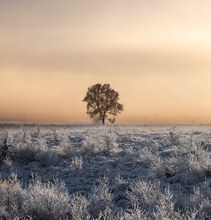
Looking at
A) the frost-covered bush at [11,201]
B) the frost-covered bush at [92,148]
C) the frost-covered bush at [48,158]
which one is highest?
the frost-covered bush at [92,148]

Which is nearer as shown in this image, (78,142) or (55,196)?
(55,196)

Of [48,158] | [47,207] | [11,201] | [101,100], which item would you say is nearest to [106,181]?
[47,207]

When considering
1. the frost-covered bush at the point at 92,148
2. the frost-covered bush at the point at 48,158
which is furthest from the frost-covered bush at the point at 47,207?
the frost-covered bush at the point at 92,148

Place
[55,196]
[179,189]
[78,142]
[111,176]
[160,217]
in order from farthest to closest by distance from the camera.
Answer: [78,142] → [111,176] → [179,189] → [55,196] → [160,217]

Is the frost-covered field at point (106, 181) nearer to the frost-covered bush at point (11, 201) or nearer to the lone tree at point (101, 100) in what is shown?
the frost-covered bush at point (11, 201)

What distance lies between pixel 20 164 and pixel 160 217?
32.7 ft

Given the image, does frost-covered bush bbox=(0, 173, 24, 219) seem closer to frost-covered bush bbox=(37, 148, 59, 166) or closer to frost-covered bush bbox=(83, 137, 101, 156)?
frost-covered bush bbox=(37, 148, 59, 166)

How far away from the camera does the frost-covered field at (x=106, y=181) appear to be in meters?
10.3

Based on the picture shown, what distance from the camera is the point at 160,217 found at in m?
8.73

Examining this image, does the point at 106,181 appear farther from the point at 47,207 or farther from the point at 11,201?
the point at 11,201

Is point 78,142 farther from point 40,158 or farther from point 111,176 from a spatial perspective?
point 111,176

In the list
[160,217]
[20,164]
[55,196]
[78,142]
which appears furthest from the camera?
[78,142]

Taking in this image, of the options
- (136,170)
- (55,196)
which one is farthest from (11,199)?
(136,170)

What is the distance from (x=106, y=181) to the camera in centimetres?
1131
